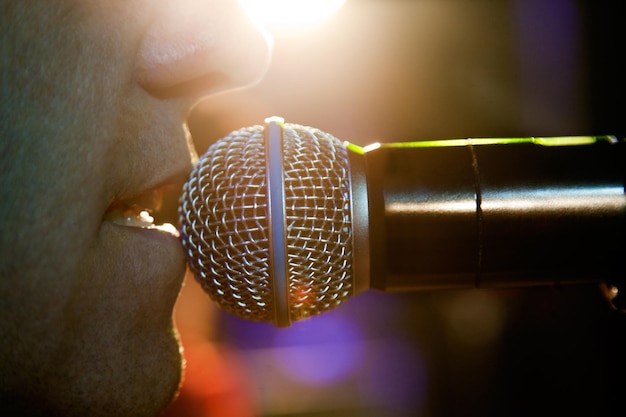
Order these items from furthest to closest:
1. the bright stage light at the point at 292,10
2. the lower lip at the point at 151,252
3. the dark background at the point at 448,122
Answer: the dark background at the point at 448,122 → the bright stage light at the point at 292,10 → the lower lip at the point at 151,252

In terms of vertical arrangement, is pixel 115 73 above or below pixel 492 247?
above

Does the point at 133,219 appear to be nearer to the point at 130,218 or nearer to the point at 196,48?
the point at 130,218

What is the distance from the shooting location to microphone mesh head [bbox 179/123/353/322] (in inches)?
29.4

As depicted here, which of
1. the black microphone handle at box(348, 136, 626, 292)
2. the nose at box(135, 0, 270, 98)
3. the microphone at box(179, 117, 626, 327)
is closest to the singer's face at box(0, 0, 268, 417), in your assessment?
the nose at box(135, 0, 270, 98)

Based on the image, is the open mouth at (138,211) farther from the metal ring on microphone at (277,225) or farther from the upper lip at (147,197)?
the metal ring on microphone at (277,225)

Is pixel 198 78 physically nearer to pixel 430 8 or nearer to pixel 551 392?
pixel 430 8

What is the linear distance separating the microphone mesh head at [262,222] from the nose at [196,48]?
13 cm

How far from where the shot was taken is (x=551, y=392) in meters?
1.98

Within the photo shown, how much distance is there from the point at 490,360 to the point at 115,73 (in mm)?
1925

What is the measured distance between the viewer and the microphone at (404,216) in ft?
2.41

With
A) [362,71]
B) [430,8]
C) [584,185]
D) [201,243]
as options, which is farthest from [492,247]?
[430,8]

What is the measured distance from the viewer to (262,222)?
0.73 metres

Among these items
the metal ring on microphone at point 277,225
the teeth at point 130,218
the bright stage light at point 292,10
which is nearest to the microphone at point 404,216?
the metal ring on microphone at point 277,225

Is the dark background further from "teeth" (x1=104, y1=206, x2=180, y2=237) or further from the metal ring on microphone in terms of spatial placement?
the metal ring on microphone
